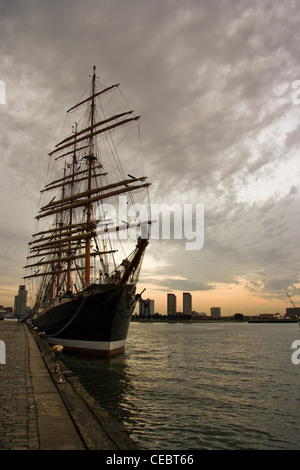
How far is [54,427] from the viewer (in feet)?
21.4

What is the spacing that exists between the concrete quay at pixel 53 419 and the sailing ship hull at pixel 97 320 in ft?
44.6

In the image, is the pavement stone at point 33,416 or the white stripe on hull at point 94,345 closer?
the pavement stone at point 33,416

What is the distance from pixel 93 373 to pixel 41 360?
3930 mm

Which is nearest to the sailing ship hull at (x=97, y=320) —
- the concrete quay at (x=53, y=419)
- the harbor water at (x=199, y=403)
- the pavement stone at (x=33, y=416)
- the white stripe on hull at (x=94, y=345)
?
the white stripe on hull at (x=94, y=345)

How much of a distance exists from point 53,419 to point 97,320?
18355 mm

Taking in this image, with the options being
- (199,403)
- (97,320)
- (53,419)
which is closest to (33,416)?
(53,419)

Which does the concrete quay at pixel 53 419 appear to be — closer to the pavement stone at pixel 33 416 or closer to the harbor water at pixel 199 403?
the pavement stone at pixel 33 416

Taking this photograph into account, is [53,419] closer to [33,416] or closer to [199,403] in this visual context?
[33,416]

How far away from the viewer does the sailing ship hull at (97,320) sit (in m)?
24.9

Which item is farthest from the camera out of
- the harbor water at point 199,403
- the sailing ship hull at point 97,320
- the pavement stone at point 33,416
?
the sailing ship hull at point 97,320

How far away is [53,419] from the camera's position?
23.0 feet

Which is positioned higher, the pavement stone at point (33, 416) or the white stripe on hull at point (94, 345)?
the pavement stone at point (33, 416)

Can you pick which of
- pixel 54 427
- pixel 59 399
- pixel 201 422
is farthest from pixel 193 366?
pixel 54 427

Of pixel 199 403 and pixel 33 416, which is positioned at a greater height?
pixel 33 416
